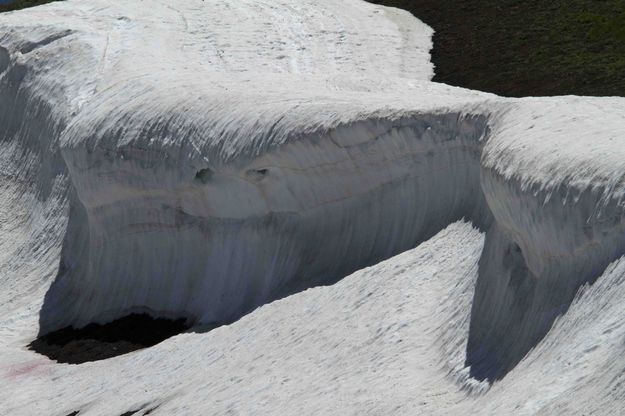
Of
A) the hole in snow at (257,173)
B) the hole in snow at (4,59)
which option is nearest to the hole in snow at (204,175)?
the hole in snow at (257,173)

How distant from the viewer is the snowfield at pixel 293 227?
46.4ft

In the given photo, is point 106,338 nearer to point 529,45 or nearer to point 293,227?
point 293,227

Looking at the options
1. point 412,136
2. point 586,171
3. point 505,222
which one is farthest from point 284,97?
point 586,171

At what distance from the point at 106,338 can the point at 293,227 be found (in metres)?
3.86

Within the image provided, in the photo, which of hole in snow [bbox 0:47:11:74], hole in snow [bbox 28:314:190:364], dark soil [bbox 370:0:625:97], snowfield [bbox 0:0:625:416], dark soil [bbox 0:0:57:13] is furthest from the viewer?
dark soil [bbox 0:0:57:13]

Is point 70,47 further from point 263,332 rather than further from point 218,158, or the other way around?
point 263,332

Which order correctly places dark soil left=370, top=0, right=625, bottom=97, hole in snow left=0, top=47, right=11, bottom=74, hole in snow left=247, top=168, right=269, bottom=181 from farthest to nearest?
hole in snow left=0, top=47, right=11, bottom=74 < dark soil left=370, top=0, right=625, bottom=97 < hole in snow left=247, top=168, right=269, bottom=181

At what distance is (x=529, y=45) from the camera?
3178cm

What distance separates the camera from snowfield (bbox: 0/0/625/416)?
14.1 m

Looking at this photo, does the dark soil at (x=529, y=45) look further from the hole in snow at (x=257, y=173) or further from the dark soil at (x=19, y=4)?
the dark soil at (x=19, y=4)

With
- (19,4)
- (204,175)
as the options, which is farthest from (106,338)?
(19,4)

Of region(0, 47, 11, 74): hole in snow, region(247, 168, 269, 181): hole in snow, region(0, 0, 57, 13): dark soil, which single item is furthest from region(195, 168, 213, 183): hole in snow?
region(0, 0, 57, 13): dark soil

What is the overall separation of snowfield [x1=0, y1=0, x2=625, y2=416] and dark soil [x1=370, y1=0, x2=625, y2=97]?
242 centimetres

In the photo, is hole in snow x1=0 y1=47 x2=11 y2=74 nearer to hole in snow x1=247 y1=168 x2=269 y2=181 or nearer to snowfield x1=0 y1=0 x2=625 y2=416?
snowfield x1=0 y1=0 x2=625 y2=416
